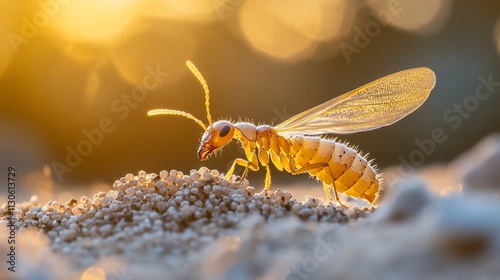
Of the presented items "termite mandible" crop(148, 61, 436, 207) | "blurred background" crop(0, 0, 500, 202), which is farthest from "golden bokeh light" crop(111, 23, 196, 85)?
"termite mandible" crop(148, 61, 436, 207)

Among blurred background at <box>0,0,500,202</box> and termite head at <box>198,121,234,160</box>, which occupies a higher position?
blurred background at <box>0,0,500,202</box>

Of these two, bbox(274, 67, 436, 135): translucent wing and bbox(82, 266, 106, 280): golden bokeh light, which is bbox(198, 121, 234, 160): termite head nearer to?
bbox(274, 67, 436, 135): translucent wing

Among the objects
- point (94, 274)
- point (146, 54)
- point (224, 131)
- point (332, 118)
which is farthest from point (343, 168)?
point (146, 54)

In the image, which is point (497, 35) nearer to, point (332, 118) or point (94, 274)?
point (332, 118)

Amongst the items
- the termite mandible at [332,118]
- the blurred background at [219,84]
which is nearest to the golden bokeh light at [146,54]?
the blurred background at [219,84]

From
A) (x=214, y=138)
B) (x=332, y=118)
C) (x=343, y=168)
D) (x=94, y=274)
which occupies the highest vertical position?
(x=332, y=118)

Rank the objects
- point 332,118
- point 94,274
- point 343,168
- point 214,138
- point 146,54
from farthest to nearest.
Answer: point 146,54 → point 332,118 → point 214,138 → point 343,168 → point 94,274
